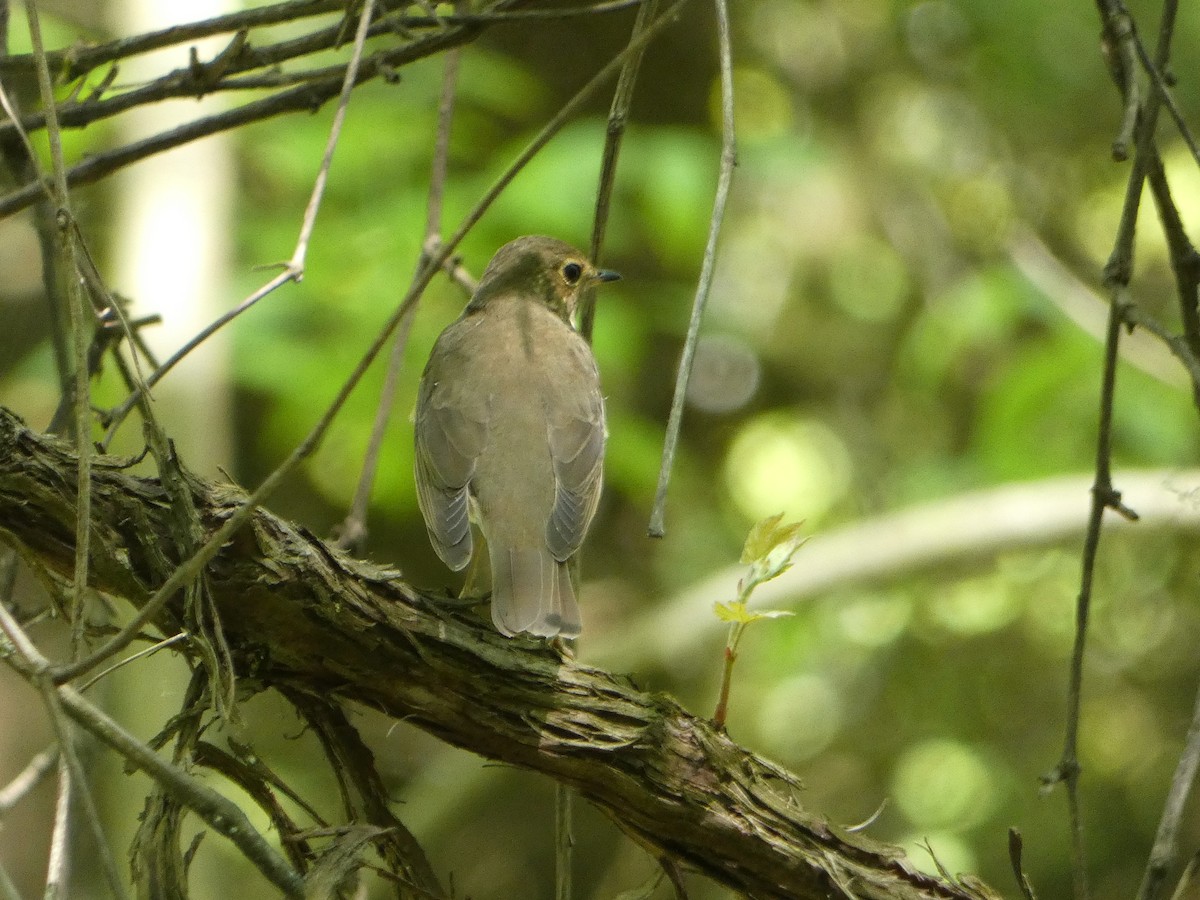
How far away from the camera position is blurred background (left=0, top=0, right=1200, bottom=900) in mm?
5879

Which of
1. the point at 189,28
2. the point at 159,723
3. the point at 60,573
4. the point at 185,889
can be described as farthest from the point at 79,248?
the point at 159,723

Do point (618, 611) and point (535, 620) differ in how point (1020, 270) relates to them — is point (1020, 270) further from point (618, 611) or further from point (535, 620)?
point (535, 620)

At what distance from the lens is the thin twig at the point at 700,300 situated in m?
2.03

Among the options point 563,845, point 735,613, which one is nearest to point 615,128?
point 735,613

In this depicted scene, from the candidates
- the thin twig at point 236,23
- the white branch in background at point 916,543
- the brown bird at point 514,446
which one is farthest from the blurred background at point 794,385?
the thin twig at point 236,23

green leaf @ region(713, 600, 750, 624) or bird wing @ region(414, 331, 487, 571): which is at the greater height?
bird wing @ region(414, 331, 487, 571)

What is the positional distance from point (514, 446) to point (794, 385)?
509 cm

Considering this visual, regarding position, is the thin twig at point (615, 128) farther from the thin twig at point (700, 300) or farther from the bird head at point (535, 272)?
the bird head at point (535, 272)

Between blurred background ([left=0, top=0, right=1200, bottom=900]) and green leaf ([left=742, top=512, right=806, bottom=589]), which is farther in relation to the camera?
blurred background ([left=0, top=0, right=1200, bottom=900])

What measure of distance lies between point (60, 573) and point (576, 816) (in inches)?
216

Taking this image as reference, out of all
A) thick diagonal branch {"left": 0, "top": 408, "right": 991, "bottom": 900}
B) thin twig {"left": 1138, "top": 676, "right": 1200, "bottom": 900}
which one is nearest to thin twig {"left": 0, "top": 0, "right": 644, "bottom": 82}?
thick diagonal branch {"left": 0, "top": 408, "right": 991, "bottom": 900}

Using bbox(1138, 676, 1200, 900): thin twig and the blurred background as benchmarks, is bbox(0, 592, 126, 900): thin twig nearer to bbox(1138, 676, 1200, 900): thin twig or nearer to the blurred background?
bbox(1138, 676, 1200, 900): thin twig

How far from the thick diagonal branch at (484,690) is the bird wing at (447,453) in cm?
115

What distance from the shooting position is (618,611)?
8.03m
